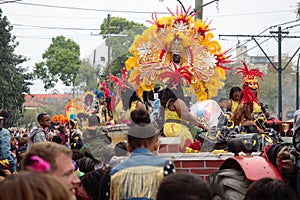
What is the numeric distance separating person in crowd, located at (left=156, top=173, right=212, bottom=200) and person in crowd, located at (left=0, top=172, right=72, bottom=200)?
2.85ft

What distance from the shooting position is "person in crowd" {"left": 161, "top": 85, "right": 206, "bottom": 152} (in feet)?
24.1

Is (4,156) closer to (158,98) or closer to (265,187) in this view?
(158,98)

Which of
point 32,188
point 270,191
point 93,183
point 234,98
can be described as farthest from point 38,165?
point 234,98

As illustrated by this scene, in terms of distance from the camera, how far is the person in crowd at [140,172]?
16.2 ft

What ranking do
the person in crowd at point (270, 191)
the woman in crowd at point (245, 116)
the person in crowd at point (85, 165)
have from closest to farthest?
the person in crowd at point (270, 191) → the person in crowd at point (85, 165) → the woman in crowd at point (245, 116)

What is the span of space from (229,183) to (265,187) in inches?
96.2

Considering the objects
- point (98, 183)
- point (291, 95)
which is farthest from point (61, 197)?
point (291, 95)

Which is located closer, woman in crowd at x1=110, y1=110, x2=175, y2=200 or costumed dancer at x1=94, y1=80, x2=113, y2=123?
woman in crowd at x1=110, y1=110, x2=175, y2=200

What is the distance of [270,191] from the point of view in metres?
3.66

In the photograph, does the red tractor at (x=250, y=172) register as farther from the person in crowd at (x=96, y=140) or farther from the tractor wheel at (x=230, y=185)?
the person in crowd at (x=96, y=140)

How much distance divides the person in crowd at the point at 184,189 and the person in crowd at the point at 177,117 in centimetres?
376

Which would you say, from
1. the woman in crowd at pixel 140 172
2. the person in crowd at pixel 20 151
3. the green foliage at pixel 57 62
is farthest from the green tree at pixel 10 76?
the woman in crowd at pixel 140 172

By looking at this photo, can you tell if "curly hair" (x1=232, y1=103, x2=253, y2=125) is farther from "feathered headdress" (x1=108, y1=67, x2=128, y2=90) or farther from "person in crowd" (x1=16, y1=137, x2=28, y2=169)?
"person in crowd" (x1=16, y1=137, x2=28, y2=169)

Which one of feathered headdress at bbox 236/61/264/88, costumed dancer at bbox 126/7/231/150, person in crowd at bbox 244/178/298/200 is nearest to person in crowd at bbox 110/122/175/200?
person in crowd at bbox 244/178/298/200
